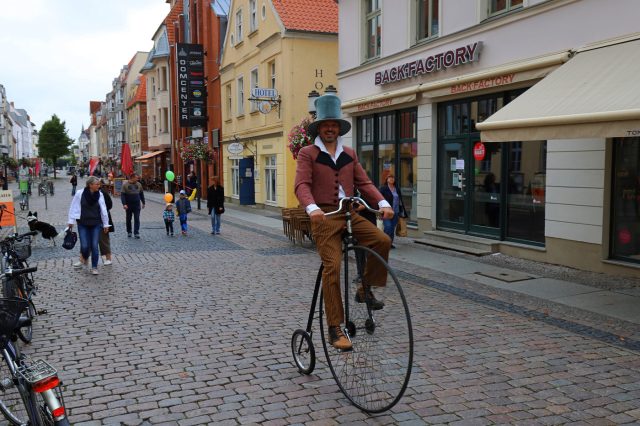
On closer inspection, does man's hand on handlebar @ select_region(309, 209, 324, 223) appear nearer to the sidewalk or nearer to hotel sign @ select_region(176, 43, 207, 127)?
the sidewalk

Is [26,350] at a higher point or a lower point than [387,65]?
lower

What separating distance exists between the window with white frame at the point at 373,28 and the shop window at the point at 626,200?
319 inches

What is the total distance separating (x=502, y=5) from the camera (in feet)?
37.7

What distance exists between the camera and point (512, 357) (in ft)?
17.5

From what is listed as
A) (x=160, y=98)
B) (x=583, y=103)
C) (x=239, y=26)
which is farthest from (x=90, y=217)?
(x=160, y=98)

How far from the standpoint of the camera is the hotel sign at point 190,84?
104 feet

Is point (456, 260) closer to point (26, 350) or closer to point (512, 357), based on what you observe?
point (512, 357)

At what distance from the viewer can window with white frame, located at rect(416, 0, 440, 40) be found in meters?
13.4

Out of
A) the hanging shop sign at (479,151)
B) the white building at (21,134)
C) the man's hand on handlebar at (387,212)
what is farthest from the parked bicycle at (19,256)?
the white building at (21,134)

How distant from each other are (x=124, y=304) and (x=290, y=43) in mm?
15867

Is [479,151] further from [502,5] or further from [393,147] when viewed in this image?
[393,147]

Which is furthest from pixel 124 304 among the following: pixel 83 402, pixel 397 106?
pixel 397 106

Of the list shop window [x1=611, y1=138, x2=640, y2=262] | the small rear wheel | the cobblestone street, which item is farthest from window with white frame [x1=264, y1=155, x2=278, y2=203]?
the small rear wheel

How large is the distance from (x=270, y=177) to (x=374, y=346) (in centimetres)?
2061
